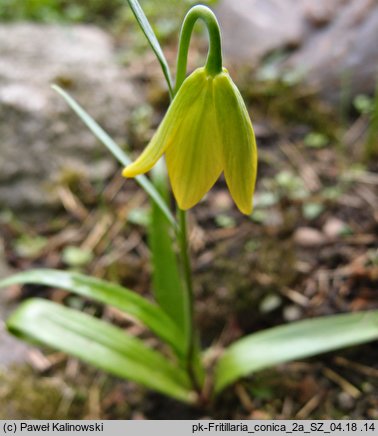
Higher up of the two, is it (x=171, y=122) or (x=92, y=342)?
(x=171, y=122)

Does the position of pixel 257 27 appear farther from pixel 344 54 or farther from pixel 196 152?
pixel 196 152

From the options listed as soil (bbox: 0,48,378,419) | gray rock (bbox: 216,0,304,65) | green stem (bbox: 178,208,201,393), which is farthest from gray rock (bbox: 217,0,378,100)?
green stem (bbox: 178,208,201,393)

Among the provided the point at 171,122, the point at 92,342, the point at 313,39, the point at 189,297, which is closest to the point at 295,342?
the point at 189,297

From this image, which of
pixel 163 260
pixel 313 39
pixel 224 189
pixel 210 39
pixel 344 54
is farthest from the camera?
pixel 313 39

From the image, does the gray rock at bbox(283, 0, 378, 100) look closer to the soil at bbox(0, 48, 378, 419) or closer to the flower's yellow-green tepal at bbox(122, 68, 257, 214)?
the soil at bbox(0, 48, 378, 419)

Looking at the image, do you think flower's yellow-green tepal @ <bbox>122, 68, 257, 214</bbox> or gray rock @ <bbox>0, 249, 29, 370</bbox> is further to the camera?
gray rock @ <bbox>0, 249, 29, 370</bbox>

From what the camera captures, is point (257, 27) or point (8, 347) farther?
point (257, 27)
